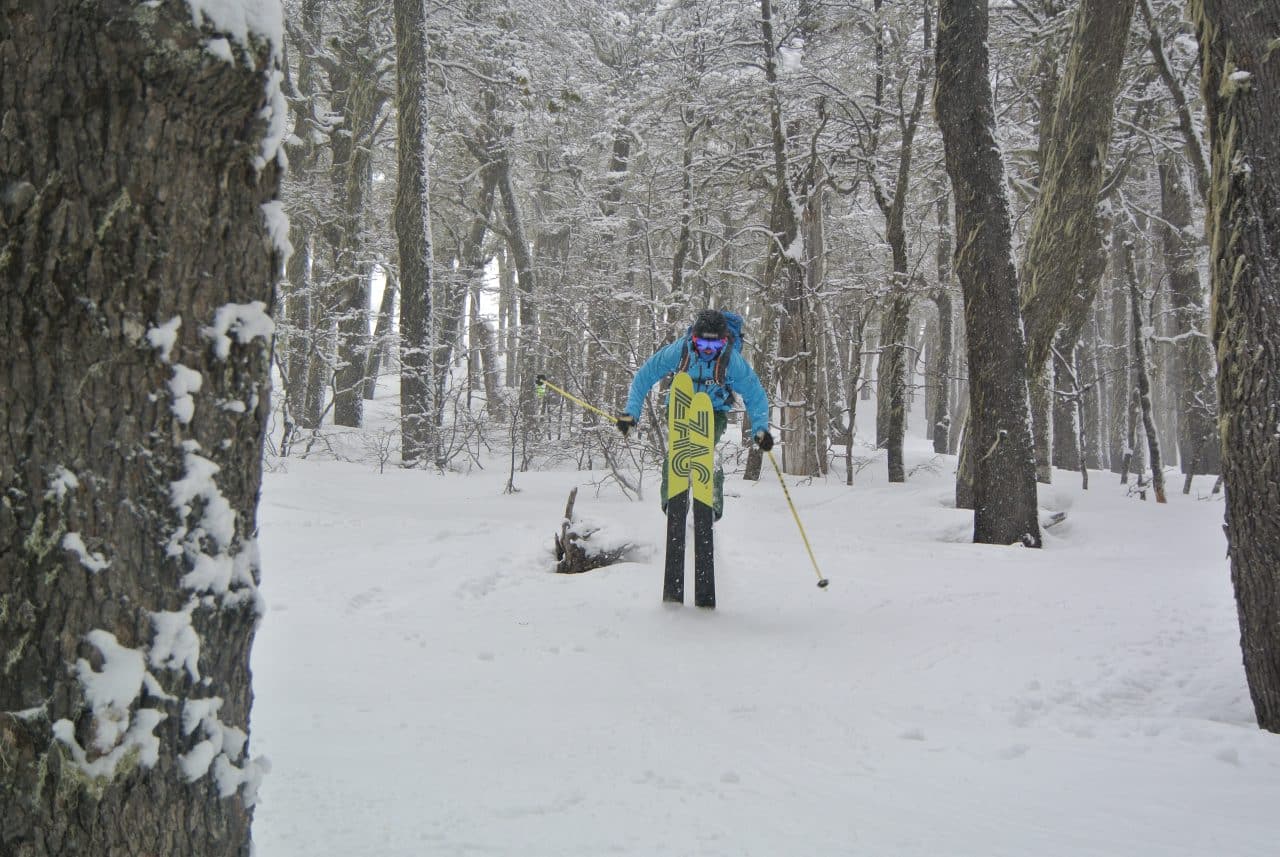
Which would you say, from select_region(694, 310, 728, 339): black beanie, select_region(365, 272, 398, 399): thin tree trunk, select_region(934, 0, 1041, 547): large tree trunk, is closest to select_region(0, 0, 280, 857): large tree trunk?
select_region(694, 310, 728, 339): black beanie

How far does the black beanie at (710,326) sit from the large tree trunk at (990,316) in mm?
3377

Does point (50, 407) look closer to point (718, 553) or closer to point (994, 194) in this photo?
point (718, 553)

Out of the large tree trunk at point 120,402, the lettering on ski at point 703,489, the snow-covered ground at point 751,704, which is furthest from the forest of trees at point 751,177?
the large tree trunk at point 120,402

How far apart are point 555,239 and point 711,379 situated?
18196mm

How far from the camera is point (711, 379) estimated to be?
210 inches

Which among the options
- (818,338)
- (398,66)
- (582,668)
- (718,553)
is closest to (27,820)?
(582,668)

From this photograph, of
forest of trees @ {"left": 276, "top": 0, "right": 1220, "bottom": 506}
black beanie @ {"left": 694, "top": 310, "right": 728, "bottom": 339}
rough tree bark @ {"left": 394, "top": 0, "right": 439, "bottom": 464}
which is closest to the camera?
black beanie @ {"left": 694, "top": 310, "right": 728, "bottom": 339}

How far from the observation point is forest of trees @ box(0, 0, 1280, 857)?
4.46 feet

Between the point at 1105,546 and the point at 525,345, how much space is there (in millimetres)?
10734

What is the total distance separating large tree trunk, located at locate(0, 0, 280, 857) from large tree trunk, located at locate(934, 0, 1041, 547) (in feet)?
23.5

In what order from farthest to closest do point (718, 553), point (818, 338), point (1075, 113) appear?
point (818, 338) < point (1075, 113) < point (718, 553)

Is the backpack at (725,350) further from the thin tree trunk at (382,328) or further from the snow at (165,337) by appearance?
the thin tree trunk at (382,328)

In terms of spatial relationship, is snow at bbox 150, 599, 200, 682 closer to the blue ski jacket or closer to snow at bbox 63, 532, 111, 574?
snow at bbox 63, 532, 111, 574

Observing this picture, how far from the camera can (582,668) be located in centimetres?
407
